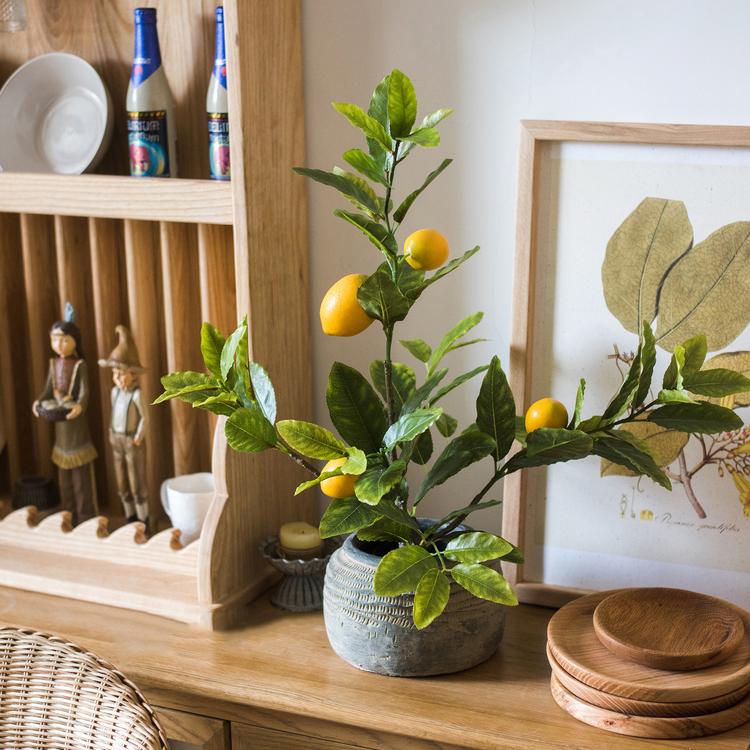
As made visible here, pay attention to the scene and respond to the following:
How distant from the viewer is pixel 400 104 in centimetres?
90

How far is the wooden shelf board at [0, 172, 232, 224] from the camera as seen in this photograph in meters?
1.09

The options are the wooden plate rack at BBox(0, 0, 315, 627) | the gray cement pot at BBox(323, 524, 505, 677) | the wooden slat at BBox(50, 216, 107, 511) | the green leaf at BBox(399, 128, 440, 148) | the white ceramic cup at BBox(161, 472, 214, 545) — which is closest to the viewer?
the green leaf at BBox(399, 128, 440, 148)

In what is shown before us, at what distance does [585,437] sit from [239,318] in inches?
15.2

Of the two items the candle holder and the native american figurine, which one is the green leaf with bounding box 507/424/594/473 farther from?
the native american figurine

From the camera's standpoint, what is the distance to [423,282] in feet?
3.10

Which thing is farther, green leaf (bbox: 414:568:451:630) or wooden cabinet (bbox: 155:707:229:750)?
wooden cabinet (bbox: 155:707:229:750)

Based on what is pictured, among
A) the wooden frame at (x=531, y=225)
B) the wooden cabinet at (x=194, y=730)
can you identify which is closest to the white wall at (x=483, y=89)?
the wooden frame at (x=531, y=225)

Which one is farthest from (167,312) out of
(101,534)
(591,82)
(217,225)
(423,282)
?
(591,82)

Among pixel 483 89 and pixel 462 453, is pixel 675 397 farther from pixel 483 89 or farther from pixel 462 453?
pixel 483 89

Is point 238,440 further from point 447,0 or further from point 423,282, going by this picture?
point 447,0

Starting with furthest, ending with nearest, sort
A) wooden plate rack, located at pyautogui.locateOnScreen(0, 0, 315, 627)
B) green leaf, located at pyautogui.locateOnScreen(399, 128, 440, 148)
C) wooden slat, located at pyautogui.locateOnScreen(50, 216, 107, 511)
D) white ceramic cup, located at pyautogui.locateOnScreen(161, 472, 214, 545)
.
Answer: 1. wooden slat, located at pyautogui.locateOnScreen(50, 216, 107, 511)
2. white ceramic cup, located at pyautogui.locateOnScreen(161, 472, 214, 545)
3. wooden plate rack, located at pyautogui.locateOnScreen(0, 0, 315, 627)
4. green leaf, located at pyautogui.locateOnScreen(399, 128, 440, 148)

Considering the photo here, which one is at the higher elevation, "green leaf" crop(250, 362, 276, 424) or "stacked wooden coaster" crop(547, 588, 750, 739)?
"green leaf" crop(250, 362, 276, 424)

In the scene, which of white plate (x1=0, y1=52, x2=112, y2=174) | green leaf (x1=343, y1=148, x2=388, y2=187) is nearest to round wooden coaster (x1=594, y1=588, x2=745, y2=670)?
green leaf (x1=343, y1=148, x2=388, y2=187)

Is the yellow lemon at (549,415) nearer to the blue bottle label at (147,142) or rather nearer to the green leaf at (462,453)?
the green leaf at (462,453)
